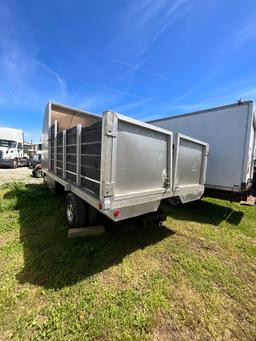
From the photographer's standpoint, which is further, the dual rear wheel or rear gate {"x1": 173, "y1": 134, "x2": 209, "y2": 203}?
the dual rear wheel

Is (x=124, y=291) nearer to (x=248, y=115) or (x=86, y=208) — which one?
(x=86, y=208)

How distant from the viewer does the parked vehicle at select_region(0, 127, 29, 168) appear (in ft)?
54.4

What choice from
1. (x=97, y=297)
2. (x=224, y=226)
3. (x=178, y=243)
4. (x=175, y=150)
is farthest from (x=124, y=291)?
(x=224, y=226)

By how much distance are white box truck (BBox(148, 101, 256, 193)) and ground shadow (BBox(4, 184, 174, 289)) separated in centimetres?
241

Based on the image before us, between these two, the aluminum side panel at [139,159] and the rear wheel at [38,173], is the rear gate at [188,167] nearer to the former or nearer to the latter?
the aluminum side panel at [139,159]

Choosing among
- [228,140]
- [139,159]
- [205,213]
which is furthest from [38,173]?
[228,140]

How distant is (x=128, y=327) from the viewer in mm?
1912

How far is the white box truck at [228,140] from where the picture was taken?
15.8 feet

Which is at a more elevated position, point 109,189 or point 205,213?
point 109,189

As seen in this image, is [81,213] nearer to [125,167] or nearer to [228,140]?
[125,167]

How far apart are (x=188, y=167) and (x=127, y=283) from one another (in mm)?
2452

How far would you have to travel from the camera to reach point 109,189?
2.39 meters

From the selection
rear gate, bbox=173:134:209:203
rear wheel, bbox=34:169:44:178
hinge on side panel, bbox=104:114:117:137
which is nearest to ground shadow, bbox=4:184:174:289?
rear gate, bbox=173:134:209:203

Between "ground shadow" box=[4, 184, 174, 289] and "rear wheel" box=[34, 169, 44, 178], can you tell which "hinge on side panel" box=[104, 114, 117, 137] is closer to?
"ground shadow" box=[4, 184, 174, 289]
